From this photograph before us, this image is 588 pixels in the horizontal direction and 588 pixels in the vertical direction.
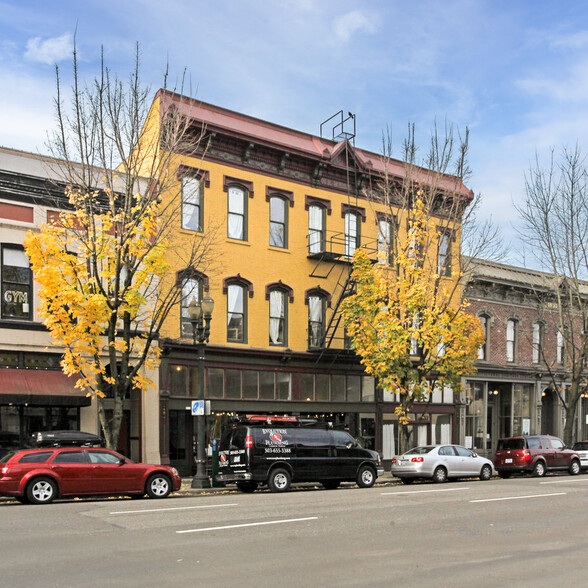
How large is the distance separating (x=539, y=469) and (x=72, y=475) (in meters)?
17.4

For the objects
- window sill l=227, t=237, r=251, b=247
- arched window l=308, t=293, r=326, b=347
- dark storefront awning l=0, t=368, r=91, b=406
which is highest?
window sill l=227, t=237, r=251, b=247

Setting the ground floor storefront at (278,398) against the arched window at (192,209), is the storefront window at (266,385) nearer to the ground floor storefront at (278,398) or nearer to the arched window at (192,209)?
the ground floor storefront at (278,398)

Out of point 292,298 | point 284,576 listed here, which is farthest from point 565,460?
point 284,576

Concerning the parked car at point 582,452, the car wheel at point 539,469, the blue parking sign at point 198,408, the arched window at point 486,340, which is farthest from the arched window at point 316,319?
the parked car at point 582,452

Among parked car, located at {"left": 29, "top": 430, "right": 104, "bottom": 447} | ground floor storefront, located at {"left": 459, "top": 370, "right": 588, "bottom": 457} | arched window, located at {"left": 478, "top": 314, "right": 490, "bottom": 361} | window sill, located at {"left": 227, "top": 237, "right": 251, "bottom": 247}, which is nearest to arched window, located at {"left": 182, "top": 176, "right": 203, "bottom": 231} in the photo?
window sill, located at {"left": 227, "top": 237, "right": 251, "bottom": 247}

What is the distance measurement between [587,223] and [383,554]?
79.0 ft

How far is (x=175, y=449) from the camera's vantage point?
24.1m

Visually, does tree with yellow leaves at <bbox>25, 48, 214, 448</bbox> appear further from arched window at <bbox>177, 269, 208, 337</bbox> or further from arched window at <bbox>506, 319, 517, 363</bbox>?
arched window at <bbox>506, 319, 517, 363</bbox>

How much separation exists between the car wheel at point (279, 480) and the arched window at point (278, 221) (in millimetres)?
10039

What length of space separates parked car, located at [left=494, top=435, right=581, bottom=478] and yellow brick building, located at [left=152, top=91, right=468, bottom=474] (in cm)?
485

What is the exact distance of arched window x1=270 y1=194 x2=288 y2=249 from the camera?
1073 inches

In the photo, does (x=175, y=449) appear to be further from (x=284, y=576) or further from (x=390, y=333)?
(x=284, y=576)

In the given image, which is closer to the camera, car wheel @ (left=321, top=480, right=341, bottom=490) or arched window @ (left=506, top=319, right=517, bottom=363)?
car wheel @ (left=321, top=480, right=341, bottom=490)

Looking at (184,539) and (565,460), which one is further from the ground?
(184,539)
